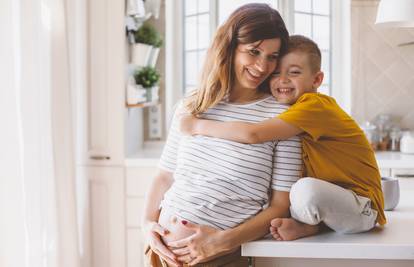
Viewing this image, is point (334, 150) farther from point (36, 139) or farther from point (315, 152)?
point (36, 139)

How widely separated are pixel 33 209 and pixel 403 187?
6.08 feet

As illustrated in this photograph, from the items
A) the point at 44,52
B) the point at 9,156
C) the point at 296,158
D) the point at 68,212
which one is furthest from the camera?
the point at 68,212

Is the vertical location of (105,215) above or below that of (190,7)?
below

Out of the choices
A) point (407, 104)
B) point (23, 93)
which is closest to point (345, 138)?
point (23, 93)

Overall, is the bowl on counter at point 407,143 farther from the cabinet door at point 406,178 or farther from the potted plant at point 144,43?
the potted plant at point 144,43

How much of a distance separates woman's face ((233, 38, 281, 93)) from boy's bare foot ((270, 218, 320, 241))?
1.33 feet

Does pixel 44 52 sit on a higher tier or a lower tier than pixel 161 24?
lower

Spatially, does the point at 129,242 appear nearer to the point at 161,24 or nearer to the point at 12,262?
the point at 12,262

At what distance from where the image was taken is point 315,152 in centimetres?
130

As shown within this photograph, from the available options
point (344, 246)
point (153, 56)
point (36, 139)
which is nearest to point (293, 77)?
point (344, 246)

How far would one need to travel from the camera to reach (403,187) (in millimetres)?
2658

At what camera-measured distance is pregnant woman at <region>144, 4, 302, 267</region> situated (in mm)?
1303

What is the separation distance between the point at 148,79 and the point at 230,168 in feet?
6.22

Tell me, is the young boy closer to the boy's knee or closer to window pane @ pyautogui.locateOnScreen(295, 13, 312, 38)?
the boy's knee
